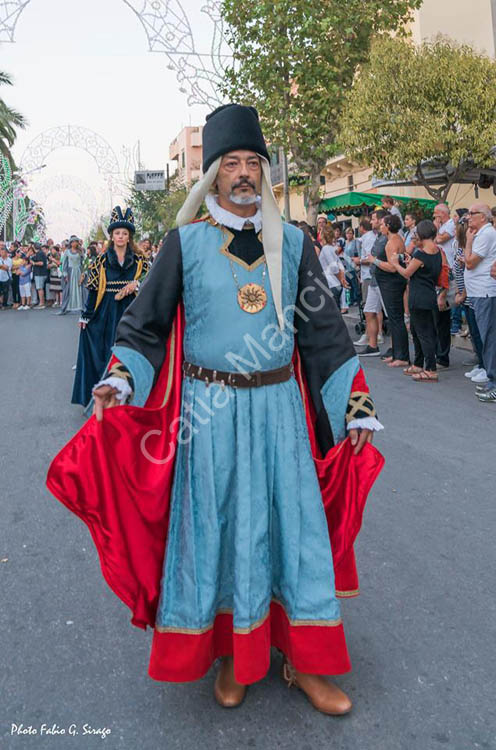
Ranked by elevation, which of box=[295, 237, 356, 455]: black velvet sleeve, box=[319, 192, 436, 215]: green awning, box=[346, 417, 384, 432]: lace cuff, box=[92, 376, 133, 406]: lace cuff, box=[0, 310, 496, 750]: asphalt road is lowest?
box=[0, 310, 496, 750]: asphalt road

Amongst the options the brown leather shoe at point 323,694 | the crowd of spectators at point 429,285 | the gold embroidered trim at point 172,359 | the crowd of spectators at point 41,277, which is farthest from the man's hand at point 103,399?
the crowd of spectators at point 41,277

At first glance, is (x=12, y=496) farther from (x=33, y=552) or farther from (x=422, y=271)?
(x=422, y=271)

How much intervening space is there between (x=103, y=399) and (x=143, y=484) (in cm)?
34

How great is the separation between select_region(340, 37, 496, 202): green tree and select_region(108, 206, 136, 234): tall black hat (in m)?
9.50

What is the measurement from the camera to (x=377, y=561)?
384cm

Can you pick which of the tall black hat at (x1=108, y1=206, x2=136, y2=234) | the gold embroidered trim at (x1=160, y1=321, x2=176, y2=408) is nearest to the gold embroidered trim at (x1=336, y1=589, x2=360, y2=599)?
Answer: the gold embroidered trim at (x1=160, y1=321, x2=176, y2=408)

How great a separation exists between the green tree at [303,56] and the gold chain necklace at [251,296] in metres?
18.1

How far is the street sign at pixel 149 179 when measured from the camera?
29.4 m

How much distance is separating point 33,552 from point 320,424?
Result: 206 cm

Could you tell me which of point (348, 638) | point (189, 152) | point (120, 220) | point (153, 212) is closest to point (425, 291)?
point (120, 220)

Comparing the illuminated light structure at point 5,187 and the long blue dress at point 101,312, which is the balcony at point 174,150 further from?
the long blue dress at point 101,312

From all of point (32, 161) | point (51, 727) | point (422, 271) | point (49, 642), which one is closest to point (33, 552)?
point (49, 642)

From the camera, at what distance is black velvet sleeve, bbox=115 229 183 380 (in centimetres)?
264

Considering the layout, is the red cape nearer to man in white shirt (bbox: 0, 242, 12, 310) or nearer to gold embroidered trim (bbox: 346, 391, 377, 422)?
gold embroidered trim (bbox: 346, 391, 377, 422)
